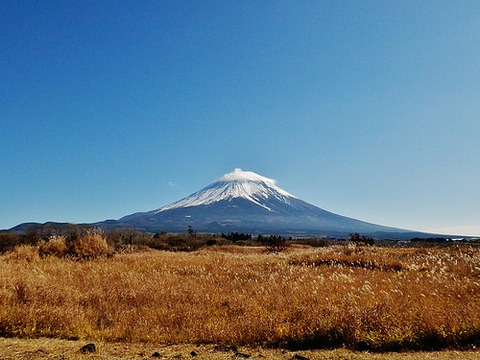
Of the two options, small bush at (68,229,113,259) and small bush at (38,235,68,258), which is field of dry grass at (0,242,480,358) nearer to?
small bush at (68,229,113,259)

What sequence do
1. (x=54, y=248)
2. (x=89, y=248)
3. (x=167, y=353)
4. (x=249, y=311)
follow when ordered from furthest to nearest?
(x=89, y=248), (x=54, y=248), (x=249, y=311), (x=167, y=353)

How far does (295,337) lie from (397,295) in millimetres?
3798

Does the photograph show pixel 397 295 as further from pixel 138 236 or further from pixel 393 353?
pixel 138 236

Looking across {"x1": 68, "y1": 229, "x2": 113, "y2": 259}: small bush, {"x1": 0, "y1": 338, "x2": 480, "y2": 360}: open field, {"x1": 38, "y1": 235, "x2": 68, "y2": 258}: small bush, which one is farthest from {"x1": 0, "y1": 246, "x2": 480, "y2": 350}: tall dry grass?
{"x1": 38, "y1": 235, "x2": 68, "y2": 258}: small bush

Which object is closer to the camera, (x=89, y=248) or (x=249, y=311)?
(x=249, y=311)

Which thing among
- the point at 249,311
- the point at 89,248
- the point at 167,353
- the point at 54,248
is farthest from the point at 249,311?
the point at 54,248

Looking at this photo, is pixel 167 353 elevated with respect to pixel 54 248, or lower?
lower

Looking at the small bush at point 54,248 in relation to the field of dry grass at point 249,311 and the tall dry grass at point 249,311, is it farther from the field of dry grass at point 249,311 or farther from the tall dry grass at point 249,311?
the field of dry grass at point 249,311

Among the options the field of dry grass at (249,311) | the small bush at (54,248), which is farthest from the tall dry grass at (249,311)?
the small bush at (54,248)

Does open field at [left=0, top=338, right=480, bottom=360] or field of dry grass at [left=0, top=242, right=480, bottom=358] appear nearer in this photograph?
open field at [left=0, top=338, right=480, bottom=360]

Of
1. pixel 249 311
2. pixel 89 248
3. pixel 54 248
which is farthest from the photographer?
pixel 89 248

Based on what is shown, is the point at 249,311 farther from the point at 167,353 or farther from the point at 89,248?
the point at 89,248

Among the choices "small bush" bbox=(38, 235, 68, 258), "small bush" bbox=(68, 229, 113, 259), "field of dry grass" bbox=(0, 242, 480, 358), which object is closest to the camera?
"field of dry grass" bbox=(0, 242, 480, 358)

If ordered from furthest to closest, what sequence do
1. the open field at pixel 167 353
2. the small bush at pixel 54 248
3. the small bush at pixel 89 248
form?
1. the small bush at pixel 89 248
2. the small bush at pixel 54 248
3. the open field at pixel 167 353
